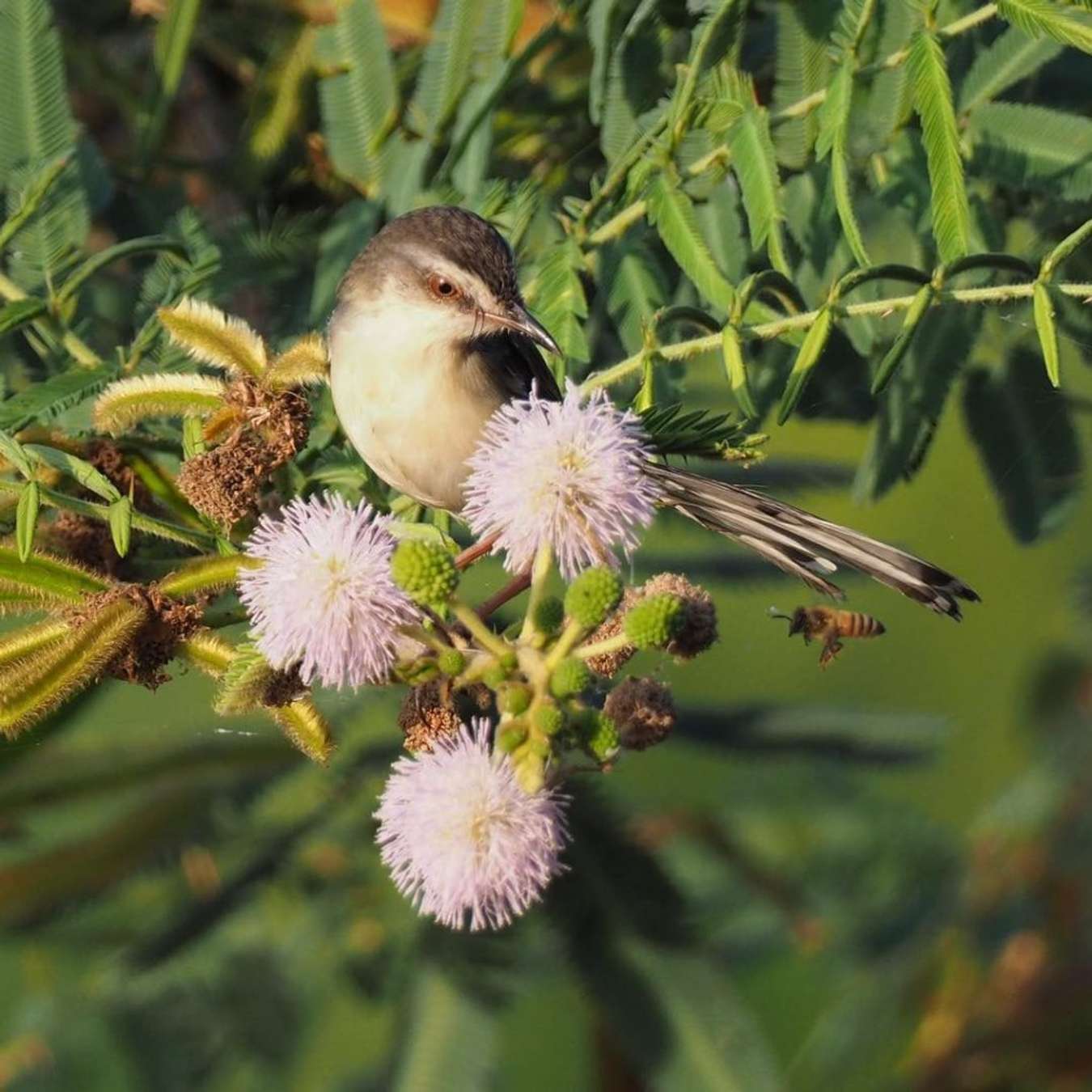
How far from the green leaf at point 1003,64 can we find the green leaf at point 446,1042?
7.89 ft

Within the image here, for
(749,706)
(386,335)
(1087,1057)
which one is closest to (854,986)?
(1087,1057)

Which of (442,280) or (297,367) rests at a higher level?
(297,367)

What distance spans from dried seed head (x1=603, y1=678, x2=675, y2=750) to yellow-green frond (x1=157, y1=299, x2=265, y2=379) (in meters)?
0.92

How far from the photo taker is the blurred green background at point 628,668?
330 centimetres

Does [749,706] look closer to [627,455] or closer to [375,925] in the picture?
[375,925]

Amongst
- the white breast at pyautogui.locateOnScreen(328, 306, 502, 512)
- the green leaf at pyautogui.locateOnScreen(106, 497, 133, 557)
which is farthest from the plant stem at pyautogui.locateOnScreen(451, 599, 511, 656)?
the white breast at pyautogui.locateOnScreen(328, 306, 502, 512)

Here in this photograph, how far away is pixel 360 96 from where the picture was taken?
13.2 feet

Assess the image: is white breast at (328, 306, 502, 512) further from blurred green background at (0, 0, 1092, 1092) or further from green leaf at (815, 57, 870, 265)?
green leaf at (815, 57, 870, 265)

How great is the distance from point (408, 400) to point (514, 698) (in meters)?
1.58

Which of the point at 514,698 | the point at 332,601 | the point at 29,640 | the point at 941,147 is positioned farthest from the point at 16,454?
the point at 941,147

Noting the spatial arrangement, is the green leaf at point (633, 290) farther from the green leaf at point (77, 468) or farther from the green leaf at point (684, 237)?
the green leaf at point (77, 468)

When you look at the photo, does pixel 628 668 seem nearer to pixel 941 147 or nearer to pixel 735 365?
pixel 735 365

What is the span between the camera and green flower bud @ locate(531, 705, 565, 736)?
1.98 meters

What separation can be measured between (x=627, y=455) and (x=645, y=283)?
1165mm
